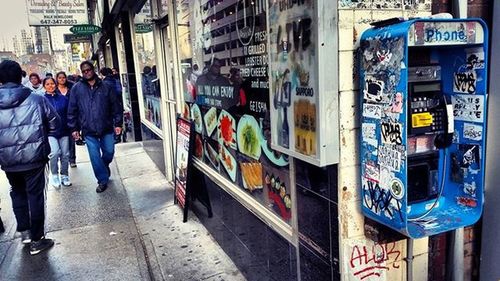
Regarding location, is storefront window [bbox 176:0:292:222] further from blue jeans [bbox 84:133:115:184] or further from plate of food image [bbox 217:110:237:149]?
blue jeans [bbox 84:133:115:184]

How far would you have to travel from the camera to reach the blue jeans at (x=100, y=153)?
19.5ft

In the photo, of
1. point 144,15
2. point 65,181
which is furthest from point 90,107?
point 144,15

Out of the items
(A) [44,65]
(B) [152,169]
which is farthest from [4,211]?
(A) [44,65]

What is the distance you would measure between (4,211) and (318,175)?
5005mm

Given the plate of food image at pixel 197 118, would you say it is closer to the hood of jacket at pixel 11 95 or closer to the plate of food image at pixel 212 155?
the plate of food image at pixel 212 155

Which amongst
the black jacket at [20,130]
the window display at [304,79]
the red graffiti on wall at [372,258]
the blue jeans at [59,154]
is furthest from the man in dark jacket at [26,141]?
the red graffiti on wall at [372,258]

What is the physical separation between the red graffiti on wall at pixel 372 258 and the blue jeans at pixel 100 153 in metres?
4.79

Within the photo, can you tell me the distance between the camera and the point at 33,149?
3.97 metres

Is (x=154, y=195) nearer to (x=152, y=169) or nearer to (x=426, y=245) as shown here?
(x=152, y=169)

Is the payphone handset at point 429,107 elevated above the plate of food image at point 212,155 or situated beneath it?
elevated above

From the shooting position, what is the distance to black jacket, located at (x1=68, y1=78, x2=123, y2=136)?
19.0ft

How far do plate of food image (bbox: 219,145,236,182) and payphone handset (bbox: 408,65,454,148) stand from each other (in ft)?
6.22

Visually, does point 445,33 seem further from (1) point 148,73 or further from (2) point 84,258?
(1) point 148,73

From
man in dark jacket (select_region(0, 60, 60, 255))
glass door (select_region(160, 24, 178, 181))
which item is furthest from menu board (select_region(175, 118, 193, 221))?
man in dark jacket (select_region(0, 60, 60, 255))
